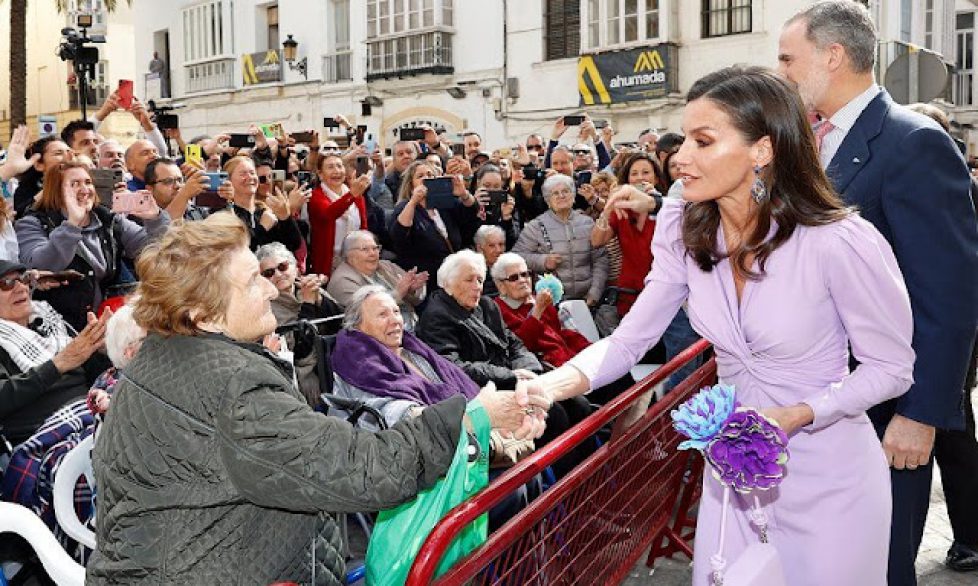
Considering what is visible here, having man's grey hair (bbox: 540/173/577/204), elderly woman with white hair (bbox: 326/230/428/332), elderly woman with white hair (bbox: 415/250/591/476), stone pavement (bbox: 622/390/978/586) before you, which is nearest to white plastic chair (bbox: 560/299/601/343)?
elderly woman with white hair (bbox: 415/250/591/476)

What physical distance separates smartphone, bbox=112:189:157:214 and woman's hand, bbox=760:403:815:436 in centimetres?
452

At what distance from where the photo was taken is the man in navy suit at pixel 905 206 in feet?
8.21

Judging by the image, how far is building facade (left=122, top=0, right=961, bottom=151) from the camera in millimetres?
20828

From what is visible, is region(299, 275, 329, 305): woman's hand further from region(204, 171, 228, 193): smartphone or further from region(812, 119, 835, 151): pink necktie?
region(812, 119, 835, 151): pink necktie

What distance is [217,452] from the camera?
6.78ft

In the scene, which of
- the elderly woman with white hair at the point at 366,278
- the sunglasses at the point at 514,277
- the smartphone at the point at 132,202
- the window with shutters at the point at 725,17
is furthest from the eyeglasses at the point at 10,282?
the window with shutters at the point at 725,17

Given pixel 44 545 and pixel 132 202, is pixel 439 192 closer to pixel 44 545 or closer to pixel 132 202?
pixel 132 202

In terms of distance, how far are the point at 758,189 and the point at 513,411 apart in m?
0.87

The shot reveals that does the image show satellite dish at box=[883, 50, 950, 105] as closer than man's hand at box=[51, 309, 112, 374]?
No

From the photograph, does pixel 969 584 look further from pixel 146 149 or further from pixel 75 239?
pixel 146 149

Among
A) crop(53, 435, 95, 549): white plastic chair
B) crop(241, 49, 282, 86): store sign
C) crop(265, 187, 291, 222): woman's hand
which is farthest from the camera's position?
crop(241, 49, 282, 86): store sign

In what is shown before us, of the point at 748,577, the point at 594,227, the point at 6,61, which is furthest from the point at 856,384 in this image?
the point at 6,61

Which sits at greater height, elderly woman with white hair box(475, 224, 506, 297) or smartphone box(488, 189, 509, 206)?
smartphone box(488, 189, 509, 206)

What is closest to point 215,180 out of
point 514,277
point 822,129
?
point 514,277
